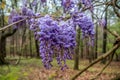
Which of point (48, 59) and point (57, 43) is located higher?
point (57, 43)

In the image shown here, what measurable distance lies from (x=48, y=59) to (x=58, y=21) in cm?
39

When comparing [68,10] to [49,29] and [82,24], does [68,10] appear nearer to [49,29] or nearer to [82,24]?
[82,24]

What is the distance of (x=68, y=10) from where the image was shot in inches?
121

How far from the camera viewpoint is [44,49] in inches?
106

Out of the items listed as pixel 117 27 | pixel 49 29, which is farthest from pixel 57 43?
pixel 117 27

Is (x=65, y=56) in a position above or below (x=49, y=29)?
below

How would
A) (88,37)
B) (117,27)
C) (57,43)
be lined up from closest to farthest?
(57,43) < (88,37) < (117,27)

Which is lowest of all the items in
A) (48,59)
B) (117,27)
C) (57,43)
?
(117,27)

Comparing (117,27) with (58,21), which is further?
(117,27)

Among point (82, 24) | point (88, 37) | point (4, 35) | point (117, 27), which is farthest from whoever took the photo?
point (117, 27)

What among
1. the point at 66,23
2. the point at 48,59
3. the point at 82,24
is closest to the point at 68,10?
the point at 82,24

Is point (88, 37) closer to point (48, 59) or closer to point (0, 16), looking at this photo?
point (48, 59)

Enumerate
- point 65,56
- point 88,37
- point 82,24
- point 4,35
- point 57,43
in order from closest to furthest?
point 57,43 → point 65,56 → point 82,24 → point 88,37 → point 4,35

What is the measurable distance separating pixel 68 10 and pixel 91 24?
0.30 meters
